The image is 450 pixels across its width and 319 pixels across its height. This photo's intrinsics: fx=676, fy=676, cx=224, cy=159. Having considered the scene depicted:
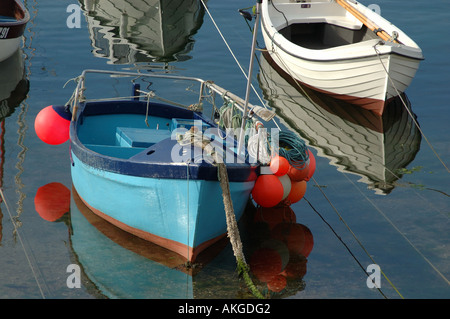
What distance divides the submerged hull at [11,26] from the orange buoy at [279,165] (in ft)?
27.3

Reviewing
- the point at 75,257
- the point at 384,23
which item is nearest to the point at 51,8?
the point at 384,23

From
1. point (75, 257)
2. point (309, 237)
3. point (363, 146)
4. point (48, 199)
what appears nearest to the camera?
point (75, 257)

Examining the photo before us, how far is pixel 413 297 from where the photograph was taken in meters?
8.32

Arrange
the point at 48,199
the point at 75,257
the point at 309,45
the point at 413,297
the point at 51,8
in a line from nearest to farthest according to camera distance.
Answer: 1. the point at 413,297
2. the point at 75,257
3. the point at 48,199
4. the point at 309,45
5. the point at 51,8

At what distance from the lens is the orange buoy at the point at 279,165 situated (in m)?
9.06

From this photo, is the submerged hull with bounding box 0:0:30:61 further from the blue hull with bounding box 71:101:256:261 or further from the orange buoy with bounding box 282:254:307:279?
the orange buoy with bounding box 282:254:307:279

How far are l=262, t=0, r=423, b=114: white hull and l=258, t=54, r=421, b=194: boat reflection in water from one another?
30 centimetres

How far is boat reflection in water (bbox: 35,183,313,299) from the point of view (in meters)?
8.29

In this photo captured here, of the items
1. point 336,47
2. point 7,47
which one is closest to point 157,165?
point 336,47

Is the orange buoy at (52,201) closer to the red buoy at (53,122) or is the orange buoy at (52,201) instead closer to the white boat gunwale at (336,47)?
the red buoy at (53,122)

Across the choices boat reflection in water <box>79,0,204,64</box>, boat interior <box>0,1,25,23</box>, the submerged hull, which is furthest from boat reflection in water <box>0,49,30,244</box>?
boat reflection in water <box>79,0,204,64</box>

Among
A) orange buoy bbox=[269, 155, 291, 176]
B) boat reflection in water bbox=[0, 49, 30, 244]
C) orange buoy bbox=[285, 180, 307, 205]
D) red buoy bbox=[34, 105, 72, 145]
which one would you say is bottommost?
boat reflection in water bbox=[0, 49, 30, 244]
